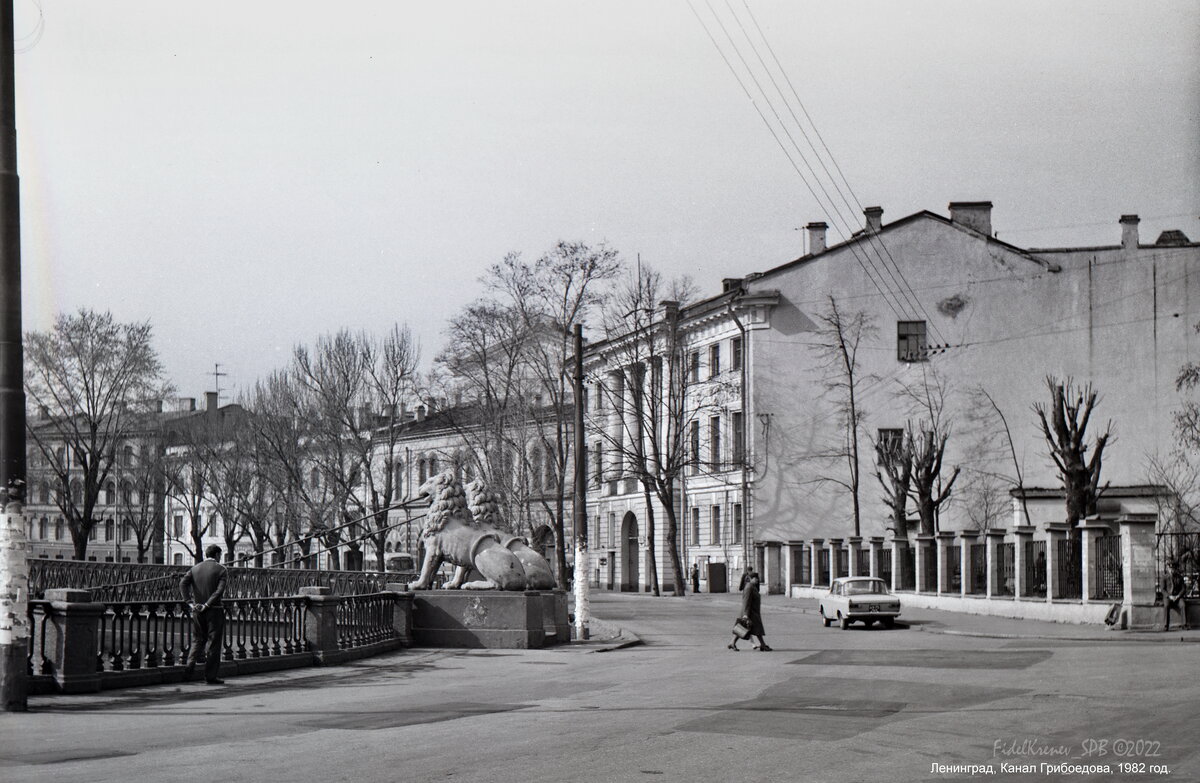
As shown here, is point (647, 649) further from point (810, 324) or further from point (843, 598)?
point (810, 324)

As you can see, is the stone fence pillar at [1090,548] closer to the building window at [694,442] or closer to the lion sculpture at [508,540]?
the lion sculpture at [508,540]

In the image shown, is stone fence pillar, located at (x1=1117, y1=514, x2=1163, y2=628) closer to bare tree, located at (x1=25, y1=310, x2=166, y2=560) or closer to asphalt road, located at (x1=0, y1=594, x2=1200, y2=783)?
asphalt road, located at (x1=0, y1=594, x2=1200, y2=783)

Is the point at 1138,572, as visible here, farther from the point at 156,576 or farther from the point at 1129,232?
the point at 1129,232

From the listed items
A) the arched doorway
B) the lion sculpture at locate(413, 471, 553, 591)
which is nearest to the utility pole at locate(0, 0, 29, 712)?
the lion sculpture at locate(413, 471, 553, 591)

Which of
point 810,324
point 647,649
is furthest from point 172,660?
point 810,324

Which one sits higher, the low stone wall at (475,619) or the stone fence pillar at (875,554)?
the low stone wall at (475,619)

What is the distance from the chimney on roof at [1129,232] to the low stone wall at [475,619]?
132 feet

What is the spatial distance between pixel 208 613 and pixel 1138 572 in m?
22.4

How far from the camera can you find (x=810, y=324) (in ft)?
192

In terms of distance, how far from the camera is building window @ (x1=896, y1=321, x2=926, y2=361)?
58.1m

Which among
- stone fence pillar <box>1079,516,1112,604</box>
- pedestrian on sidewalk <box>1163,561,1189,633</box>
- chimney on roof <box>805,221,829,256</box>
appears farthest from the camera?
chimney on roof <box>805,221,829,256</box>

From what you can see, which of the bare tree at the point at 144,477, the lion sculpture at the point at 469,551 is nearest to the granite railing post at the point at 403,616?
the lion sculpture at the point at 469,551

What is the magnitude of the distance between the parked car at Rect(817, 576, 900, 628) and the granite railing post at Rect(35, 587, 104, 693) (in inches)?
861

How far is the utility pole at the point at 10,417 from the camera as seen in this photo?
40.7ft
